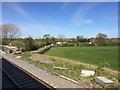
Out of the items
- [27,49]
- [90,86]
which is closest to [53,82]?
[90,86]

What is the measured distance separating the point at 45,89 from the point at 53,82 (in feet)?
4.73

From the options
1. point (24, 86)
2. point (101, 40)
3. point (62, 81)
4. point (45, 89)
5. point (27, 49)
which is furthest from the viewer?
point (101, 40)

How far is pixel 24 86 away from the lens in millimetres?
10734

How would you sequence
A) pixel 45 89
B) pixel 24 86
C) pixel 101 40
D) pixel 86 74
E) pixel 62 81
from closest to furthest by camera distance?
pixel 45 89, pixel 24 86, pixel 62 81, pixel 86 74, pixel 101 40

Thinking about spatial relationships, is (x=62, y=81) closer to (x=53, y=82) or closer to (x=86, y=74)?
(x=53, y=82)

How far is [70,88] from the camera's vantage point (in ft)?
32.6

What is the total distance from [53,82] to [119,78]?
13.9ft

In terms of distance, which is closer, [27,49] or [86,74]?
[86,74]

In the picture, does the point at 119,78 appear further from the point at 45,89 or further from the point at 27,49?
the point at 27,49

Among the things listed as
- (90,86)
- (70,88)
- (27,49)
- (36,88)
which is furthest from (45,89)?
(27,49)

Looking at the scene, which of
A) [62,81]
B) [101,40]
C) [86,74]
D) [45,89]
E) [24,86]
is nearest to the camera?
[45,89]

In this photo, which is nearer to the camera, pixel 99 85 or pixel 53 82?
pixel 99 85

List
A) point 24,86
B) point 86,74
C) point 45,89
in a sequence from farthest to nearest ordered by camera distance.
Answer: point 86,74 < point 24,86 < point 45,89

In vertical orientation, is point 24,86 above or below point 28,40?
below
